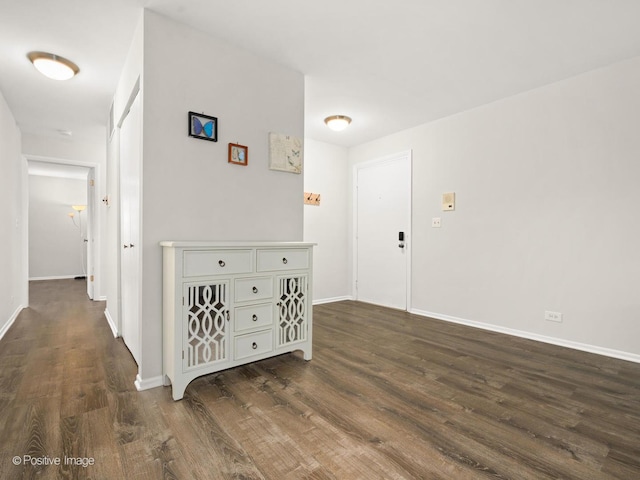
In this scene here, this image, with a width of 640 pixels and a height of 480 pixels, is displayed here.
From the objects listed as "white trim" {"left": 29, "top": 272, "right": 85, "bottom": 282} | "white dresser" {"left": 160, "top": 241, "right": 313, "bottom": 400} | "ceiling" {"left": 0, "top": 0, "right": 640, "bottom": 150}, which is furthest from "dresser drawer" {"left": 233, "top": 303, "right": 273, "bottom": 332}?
"white trim" {"left": 29, "top": 272, "right": 85, "bottom": 282}

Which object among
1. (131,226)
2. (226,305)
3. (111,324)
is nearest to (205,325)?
(226,305)

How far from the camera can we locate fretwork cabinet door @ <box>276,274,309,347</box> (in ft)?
7.95

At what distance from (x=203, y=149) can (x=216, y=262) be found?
0.85 meters

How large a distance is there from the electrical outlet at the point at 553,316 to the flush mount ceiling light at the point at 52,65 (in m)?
4.82

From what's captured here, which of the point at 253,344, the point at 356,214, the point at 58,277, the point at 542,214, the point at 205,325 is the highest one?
the point at 356,214

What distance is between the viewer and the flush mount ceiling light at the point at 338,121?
155 inches

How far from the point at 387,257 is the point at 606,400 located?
286 centimetres

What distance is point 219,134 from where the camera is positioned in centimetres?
243

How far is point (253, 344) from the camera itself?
227 centimetres

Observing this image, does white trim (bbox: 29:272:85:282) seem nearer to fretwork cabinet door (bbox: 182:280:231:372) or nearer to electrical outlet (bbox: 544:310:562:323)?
fretwork cabinet door (bbox: 182:280:231:372)

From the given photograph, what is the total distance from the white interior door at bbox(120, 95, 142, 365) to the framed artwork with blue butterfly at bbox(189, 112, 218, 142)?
0.33 metres

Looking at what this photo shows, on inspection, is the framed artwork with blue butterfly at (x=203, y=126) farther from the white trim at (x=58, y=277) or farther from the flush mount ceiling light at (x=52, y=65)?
the white trim at (x=58, y=277)

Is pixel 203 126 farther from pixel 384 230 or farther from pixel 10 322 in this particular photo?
pixel 10 322

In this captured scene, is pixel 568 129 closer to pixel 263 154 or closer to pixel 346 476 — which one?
pixel 263 154
